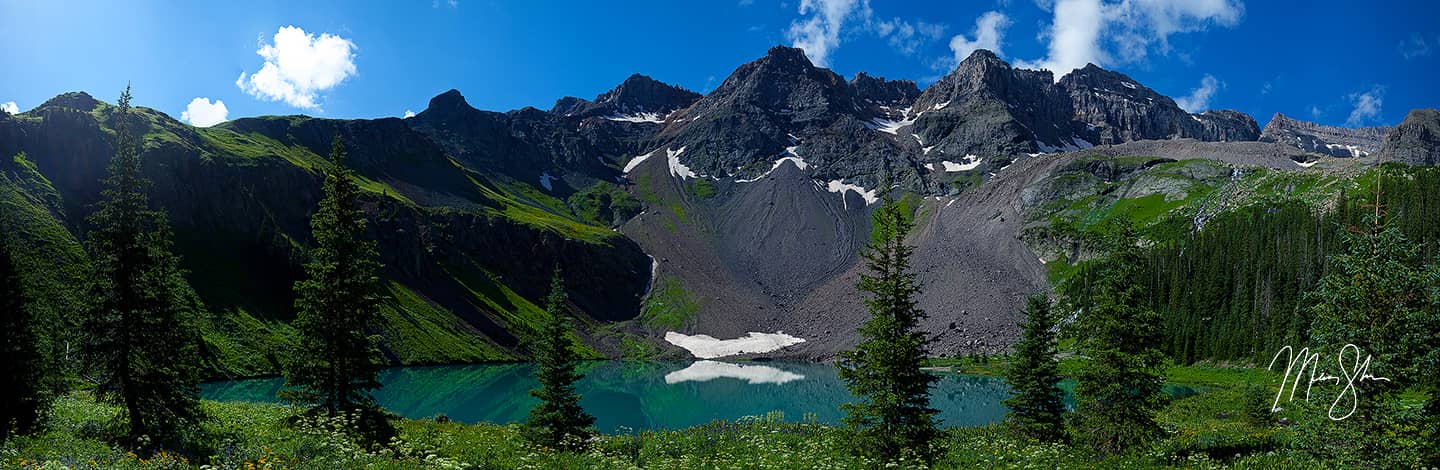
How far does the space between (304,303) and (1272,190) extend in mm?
170919

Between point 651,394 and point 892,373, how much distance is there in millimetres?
63097

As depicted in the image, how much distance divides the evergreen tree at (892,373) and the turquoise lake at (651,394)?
29575 mm

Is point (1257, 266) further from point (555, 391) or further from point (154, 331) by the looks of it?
point (154, 331)

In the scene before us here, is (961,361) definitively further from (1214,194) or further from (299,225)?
(299,225)

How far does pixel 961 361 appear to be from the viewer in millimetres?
109375

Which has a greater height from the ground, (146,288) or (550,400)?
(146,288)

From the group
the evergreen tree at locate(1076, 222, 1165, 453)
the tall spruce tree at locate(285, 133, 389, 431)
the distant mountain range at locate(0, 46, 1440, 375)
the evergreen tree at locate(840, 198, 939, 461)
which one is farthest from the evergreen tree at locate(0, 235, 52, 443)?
the distant mountain range at locate(0, 46, 1440, 375)

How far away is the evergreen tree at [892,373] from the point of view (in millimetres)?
22078

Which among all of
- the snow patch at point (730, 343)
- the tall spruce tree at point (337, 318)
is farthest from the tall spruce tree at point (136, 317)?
the snow patch at point (730, 343)

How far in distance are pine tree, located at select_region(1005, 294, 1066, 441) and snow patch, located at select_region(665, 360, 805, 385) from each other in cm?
6426

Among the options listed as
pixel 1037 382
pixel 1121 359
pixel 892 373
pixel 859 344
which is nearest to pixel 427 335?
pixel 1037 382

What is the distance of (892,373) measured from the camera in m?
22.3

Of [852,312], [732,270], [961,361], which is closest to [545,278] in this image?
[732,270]

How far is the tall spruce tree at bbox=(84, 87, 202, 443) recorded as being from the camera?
66.6 ft
